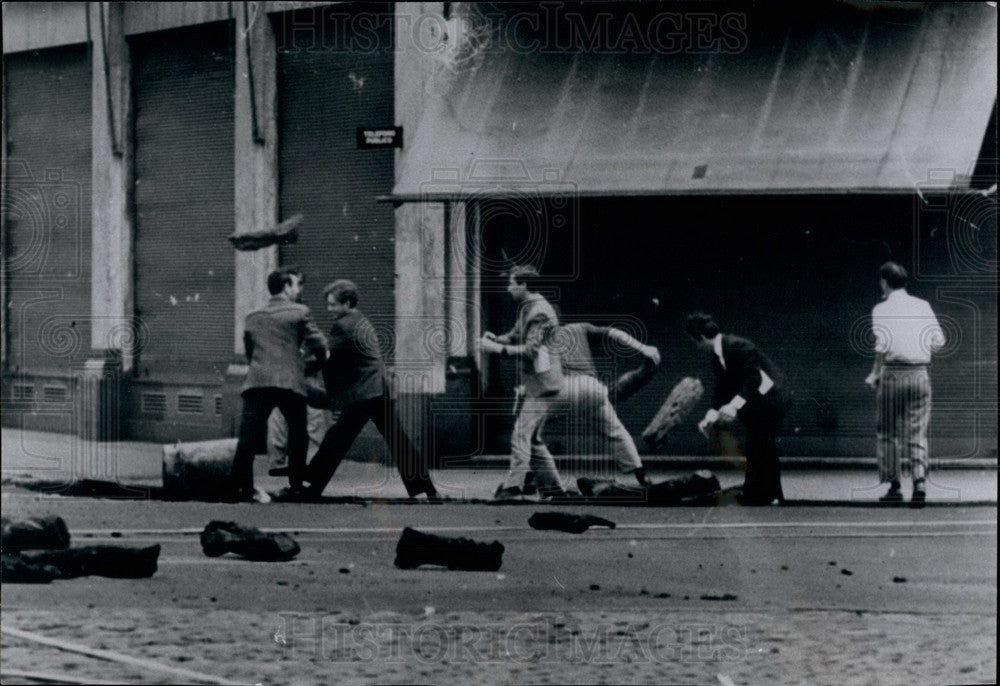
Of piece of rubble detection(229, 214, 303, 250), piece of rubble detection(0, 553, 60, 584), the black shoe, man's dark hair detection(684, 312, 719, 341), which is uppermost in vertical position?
piece of rubble detection(229, 214, 303, 250)

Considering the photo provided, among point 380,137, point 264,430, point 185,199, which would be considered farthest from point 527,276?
point 185,199

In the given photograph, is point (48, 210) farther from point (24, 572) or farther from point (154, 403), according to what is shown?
point (24, 572)

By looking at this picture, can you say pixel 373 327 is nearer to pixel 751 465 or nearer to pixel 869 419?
pixel 751 465

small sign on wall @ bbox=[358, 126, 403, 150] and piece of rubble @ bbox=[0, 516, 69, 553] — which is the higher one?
small sign on wall @ bbox=[358, 126, 403, 150]

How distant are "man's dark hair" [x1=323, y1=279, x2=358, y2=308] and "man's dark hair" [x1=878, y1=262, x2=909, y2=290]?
12.4 feet

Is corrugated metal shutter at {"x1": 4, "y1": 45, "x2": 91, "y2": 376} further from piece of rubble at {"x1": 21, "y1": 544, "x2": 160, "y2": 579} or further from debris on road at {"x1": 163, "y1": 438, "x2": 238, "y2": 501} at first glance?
piece of rubble at {"x1": 21, "y1": 544, "x2": 160, "y2": 579}

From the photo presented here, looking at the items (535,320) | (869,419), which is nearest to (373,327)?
(535,320)

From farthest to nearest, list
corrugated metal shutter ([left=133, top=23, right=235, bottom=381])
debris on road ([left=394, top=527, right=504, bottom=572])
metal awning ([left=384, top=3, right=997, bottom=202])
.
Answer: metal awning ([left=384, top=3, right=997, bottom=202]) < corrugated metal shutter ([left=133, top=23, right=235, bottom=381]) < debris on road ([left=394, top=527, right=504, bottom=572])

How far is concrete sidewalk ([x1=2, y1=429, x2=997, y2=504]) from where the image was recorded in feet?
29.6

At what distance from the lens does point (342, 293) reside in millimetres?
9312

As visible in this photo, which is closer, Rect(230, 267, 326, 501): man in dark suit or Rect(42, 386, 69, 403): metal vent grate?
Rect(230, 267, 326, 501): man in dark suit

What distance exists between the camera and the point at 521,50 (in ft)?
34.8

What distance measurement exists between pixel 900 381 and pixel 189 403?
5.01 meters

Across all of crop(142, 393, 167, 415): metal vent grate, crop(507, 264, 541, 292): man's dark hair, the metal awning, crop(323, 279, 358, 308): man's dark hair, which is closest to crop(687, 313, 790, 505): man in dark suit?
crop(507, 264, 541, 292): man's dark hair
